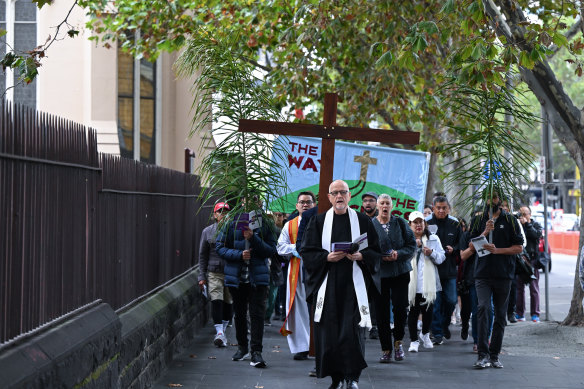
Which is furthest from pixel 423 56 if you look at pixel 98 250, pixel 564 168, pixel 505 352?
pixel 564 168

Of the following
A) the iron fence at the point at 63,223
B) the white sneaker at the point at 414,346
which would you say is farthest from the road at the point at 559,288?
the iron fence at the point at 63,223

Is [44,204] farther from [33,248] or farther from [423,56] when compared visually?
[423,56]

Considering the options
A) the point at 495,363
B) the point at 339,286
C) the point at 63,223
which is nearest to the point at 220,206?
the point at 339,286

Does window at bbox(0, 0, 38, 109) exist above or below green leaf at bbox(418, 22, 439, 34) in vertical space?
above

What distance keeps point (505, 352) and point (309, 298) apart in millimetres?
4272

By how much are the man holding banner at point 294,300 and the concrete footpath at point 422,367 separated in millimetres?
234

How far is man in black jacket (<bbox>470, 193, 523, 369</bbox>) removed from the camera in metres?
10.7

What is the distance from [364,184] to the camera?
15.4 m

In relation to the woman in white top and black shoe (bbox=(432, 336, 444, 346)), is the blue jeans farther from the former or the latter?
the woman in white top

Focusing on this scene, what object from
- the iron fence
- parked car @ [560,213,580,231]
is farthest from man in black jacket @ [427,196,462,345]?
parked car @ [560,213,580,231]

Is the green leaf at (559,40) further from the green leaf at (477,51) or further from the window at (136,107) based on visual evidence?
the window at (136,107)

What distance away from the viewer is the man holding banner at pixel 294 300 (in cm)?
1103

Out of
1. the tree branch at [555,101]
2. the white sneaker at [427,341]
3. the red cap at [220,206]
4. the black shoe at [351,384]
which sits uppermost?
the tree branch at [555,101]

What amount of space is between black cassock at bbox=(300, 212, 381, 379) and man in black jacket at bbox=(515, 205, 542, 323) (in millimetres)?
7463
